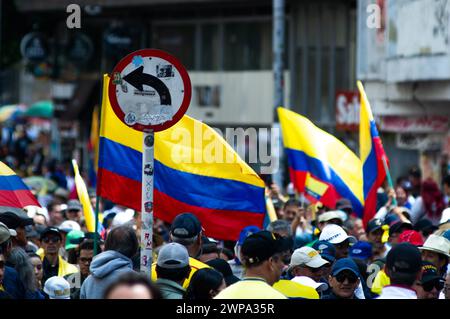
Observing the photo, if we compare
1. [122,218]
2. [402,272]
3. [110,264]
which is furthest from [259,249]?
[122,218]

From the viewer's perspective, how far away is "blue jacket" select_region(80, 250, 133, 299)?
27.2 ft

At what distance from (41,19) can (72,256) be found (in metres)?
34.2

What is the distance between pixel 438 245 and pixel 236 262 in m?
2.01

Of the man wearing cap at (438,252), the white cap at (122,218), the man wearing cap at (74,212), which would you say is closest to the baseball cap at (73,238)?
the white cap at (122,218)

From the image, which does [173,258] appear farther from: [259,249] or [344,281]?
[344,281]

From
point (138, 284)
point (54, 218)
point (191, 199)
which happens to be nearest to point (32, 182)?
point (54, 218)

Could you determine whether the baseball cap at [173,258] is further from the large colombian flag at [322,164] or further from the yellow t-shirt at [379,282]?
the large colombian flag at [322,164]

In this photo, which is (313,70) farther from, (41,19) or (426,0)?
(426,0)

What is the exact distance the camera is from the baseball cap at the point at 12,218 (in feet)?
32.9

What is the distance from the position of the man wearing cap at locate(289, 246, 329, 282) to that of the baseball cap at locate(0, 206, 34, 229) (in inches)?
92.6

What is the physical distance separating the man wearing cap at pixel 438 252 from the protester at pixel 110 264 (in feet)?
7.41

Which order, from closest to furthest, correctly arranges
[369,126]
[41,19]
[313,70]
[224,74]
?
[369,126], [313,70], [224,74], [41,19]

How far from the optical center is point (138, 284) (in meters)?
4.91

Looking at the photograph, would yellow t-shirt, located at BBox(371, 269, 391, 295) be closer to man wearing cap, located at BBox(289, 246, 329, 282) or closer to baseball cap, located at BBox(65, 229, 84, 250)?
man wearing cap, located at BBox(289, 246, 329, 282)
